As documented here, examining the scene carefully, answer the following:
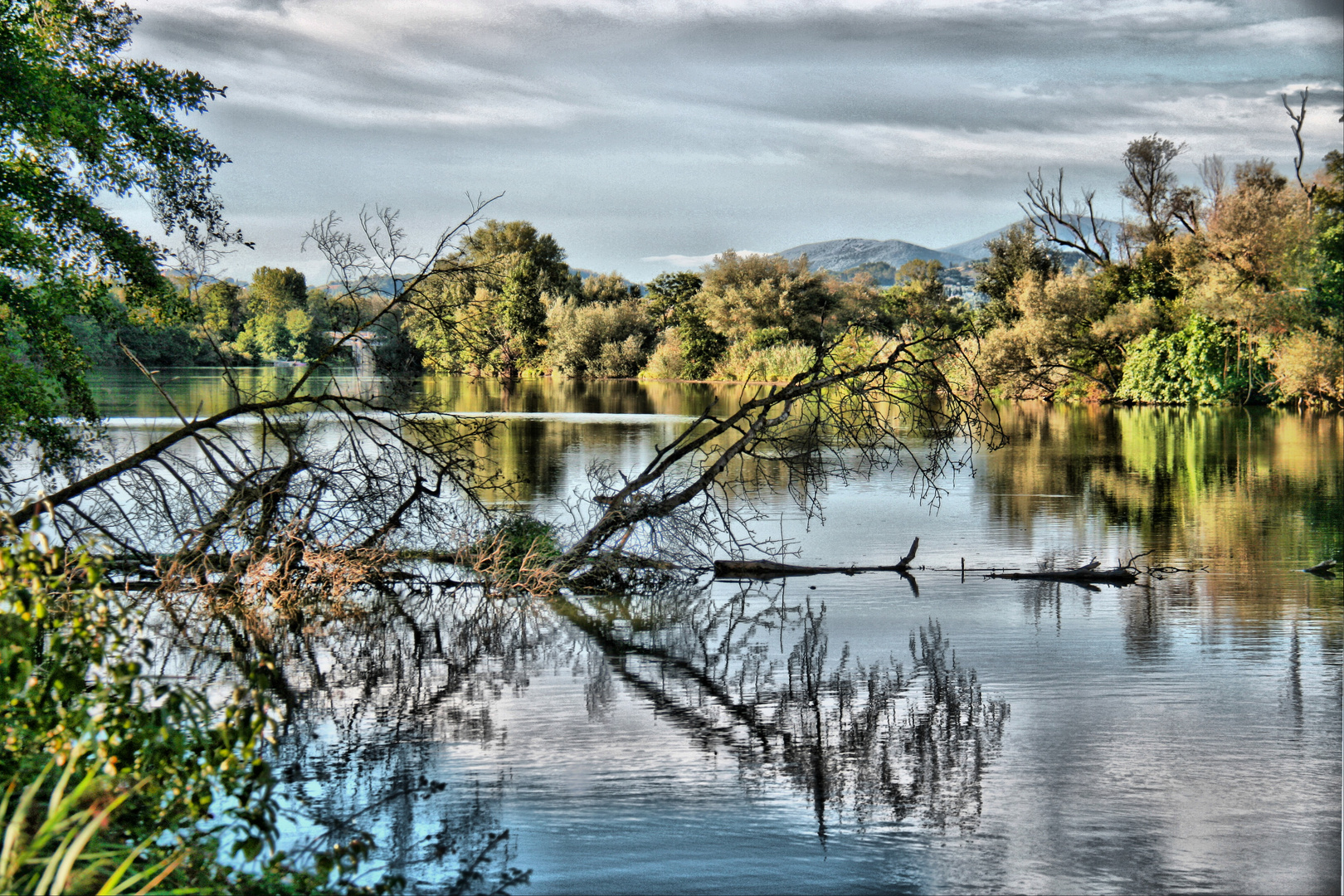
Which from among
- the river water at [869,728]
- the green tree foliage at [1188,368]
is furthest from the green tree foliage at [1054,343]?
the river water at [869,728]

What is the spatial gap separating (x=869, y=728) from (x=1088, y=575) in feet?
15.0

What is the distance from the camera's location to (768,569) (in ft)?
33.4

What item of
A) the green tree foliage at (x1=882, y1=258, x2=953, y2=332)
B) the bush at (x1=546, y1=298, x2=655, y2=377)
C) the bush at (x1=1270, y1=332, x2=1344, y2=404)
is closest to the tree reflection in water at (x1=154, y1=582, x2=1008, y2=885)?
the bush at (x1=1270, y1=332, x2=1344, y2=404)

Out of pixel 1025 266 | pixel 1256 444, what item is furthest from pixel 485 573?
pixel 1025 266

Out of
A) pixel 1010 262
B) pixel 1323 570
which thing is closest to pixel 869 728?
pixel 1323 570

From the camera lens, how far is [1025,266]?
39.2 m

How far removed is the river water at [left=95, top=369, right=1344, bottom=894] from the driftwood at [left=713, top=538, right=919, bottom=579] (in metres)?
0.20

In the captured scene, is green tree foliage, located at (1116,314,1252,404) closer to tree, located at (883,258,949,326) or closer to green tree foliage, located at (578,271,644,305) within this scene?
tree, located at (883,258,949,326)

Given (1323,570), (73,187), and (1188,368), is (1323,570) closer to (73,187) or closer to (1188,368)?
(73,187)

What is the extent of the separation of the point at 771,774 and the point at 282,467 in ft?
16.5

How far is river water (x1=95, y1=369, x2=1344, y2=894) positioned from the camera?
4445 mm

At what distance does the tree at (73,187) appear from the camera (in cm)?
927

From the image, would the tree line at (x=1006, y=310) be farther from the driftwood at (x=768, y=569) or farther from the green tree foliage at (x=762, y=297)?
the driftwood at (x=768, y=569)

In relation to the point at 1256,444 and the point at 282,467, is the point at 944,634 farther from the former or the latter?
the point at 1256,444
